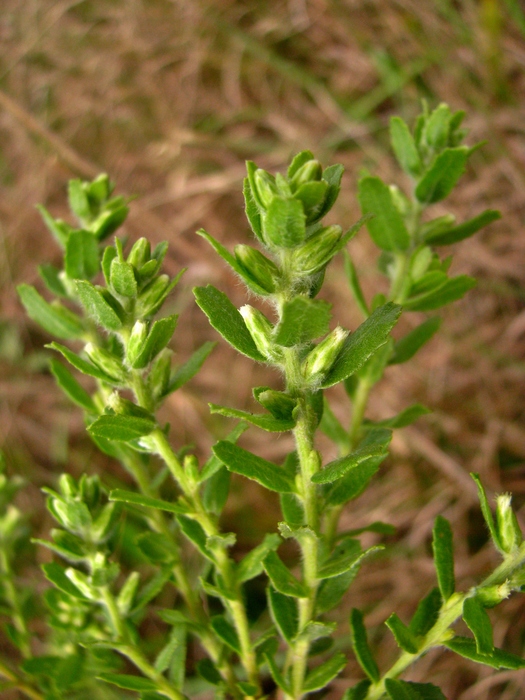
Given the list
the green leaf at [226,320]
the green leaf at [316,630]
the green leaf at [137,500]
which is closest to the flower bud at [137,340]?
the green leaf at [226,320]

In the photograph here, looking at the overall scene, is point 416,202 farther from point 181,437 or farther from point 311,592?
point 181,437

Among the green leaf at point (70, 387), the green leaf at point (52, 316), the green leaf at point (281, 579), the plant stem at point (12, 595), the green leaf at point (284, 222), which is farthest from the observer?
the plant stem at point (12, 595)

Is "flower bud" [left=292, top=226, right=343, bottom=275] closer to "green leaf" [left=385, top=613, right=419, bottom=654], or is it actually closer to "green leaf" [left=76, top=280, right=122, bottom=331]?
"green leaf" [left=76, top=280, right=122, bottom=331]

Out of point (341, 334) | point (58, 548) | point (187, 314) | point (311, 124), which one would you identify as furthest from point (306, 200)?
point (311, 124)

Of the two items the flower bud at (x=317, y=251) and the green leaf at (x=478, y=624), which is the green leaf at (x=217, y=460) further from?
the green leaf at (x=478, y=624)

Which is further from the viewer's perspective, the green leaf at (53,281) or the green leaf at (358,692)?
the green leaf at (53,281)

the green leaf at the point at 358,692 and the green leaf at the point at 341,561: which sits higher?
the green leaf at the point at 341,561

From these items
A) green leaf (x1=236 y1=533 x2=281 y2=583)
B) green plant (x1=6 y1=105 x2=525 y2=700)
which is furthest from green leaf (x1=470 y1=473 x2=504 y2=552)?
green leaf (x1=236 y1=533 x2=281 y2=583)

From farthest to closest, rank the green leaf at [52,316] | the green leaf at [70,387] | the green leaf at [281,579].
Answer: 1. the green leaf at [52,316]
2. the green leaf at [70,387]
3. the green leaf at [281,579]

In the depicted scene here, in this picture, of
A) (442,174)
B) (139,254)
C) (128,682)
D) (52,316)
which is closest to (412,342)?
(442,174)
